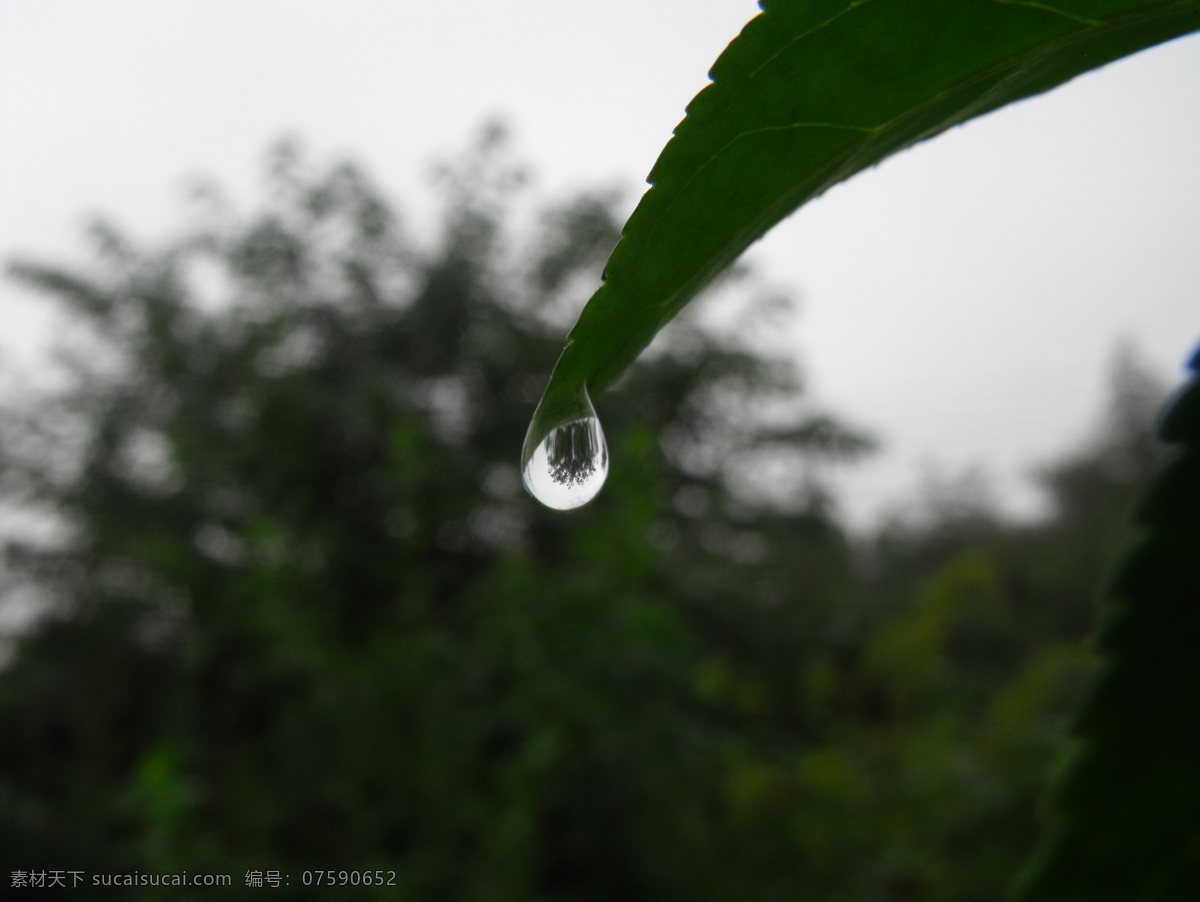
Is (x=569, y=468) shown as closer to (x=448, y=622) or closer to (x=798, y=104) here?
(x=798, y=104)

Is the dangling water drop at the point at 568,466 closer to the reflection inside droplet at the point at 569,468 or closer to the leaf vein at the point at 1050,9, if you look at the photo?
the reflection inside droplet at the point at 569,468

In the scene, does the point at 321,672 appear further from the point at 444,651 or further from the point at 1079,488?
the point at 1079,488

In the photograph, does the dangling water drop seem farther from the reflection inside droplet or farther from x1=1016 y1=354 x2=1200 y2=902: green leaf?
x1=1016 y1=354 x2=1200 y2=902: green leaf

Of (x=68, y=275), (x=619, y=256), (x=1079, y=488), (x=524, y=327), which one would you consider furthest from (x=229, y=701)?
(x=1079, y=488)

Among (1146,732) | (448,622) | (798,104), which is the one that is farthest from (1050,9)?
(448,622)

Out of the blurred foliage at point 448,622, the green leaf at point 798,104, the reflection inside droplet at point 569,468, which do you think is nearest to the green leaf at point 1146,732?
the green leaf at point 798,104

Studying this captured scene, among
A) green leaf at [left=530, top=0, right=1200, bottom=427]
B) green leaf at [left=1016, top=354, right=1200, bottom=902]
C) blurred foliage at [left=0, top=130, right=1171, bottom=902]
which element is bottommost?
green leaf at [left=1016, top=354, right=1200, bottom=902]

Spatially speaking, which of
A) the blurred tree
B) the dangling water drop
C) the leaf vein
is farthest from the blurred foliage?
the leaf vein
